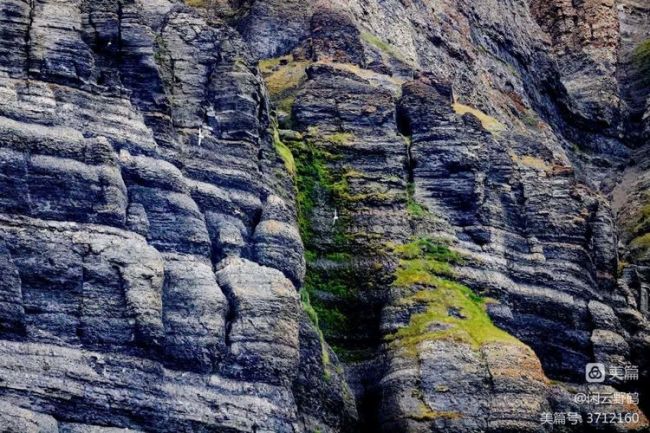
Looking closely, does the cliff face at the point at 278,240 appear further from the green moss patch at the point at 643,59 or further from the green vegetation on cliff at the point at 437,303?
the green moss patch at the point at 643,59

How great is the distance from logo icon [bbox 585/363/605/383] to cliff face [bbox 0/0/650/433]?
0.58 metres

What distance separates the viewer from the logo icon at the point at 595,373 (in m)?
83.2

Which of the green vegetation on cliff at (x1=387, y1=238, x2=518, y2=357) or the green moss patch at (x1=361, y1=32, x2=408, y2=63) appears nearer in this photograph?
the green vegetation on cliff at (x1=387, y1=238, x2=518, y2=357)

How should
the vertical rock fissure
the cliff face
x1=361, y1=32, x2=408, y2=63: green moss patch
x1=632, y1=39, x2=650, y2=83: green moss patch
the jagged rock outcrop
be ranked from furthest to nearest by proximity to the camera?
x1=632, y1=39, x2=650, y2=83: green moss patch → x1=361, y1=32, x2=408, y2=63: green moss patch → the vertical rock fissure → the cliff face → the jagged rock outcrop

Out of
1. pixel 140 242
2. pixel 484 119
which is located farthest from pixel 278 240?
pixel 484 119

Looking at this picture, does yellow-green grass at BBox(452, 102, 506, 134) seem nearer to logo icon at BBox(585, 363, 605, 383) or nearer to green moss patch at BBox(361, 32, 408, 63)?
green moss patch at BBox(361, 32, 408, 63)

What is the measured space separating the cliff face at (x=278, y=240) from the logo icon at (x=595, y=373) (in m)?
0.58

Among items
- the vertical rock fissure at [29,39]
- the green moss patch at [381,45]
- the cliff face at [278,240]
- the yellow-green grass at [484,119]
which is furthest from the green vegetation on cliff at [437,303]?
the vertical rock fissure at [29,39]

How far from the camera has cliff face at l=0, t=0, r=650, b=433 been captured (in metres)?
59.0

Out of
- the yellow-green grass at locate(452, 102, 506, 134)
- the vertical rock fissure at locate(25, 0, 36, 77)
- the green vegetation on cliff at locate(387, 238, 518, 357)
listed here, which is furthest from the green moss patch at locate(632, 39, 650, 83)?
the vertical rock fissure at locate(25, 0, 36, 77)

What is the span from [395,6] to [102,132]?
56402 mm

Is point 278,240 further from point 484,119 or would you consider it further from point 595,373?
point 484,119

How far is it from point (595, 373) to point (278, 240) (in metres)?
26.5

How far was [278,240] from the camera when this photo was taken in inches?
2783
